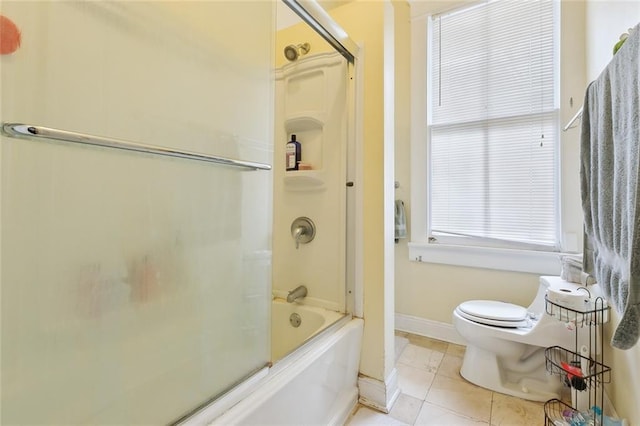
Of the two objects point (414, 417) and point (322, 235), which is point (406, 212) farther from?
point (414, 417)

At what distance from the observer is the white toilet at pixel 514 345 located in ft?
4.87

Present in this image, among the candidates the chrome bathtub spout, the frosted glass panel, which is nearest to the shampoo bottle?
the frosted glass panel

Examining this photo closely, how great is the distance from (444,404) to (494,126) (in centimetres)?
183

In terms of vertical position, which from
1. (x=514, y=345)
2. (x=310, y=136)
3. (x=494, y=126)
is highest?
(x=494, y=126)

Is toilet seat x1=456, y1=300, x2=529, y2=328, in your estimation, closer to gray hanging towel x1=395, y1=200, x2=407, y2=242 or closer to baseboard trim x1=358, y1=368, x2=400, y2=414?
baseboard trim x1=358, y1=368, x2=400, y2=414

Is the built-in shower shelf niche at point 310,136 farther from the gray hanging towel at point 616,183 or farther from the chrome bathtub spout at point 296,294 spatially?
the gray hanging towel at point 616,183

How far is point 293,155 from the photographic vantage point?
176 cm

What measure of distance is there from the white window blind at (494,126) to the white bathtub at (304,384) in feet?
4.03

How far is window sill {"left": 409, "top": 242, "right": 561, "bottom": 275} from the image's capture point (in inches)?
73.0

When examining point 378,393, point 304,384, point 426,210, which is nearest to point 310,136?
point 426,210

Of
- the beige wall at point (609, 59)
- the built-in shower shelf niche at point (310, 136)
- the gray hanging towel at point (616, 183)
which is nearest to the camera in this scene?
the gray hanging towel at point (616, 183)

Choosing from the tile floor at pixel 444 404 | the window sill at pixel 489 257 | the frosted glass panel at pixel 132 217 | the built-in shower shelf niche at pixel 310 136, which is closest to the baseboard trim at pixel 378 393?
the tile floor at pixel 444 404

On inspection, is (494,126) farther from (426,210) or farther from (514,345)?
(514,345)

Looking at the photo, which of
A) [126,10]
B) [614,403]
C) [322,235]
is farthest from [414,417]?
[126,10]
